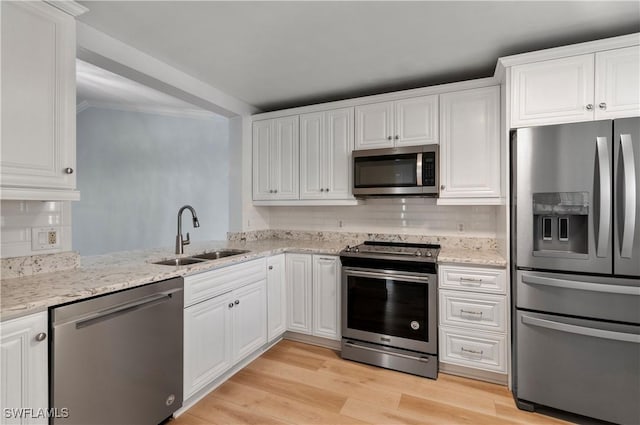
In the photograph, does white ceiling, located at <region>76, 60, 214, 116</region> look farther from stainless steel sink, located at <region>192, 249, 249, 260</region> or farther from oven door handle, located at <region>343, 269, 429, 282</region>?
oven door handle, located at <region>343, 269, 429, 282</region>

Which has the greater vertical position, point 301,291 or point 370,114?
point 370,114

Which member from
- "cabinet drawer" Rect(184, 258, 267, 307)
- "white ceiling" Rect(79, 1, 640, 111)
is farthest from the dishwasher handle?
"white ceiling" Rect(79, 1, 640, 111)

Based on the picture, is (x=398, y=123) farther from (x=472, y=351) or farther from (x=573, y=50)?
(x=472, y=351)

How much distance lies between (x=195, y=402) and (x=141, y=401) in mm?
490

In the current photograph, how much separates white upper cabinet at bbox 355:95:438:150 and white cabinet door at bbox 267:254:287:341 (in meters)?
1.37

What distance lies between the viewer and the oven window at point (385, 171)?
2766 mm

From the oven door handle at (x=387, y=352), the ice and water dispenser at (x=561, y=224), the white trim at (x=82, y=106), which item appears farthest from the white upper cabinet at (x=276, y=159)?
the white trim at (x=82, y=106)

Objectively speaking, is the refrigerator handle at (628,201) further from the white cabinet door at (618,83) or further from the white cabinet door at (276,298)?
the white cabinet door at (276,298)

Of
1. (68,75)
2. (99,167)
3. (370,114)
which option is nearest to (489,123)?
(370,114)

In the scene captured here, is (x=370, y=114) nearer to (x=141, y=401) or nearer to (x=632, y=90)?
(x=632, y=90)

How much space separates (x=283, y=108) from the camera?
3.66m

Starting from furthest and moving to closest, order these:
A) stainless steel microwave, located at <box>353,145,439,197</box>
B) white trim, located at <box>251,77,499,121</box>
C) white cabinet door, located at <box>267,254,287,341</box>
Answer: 1. white cabinet door, located at <box>267,254,287,341</box>
2. stainless steel microwave, located at <box>353,145,439,197</box>
3. white trim, located at <box>251,77,499,121</box>

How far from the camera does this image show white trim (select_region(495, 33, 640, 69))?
6.27 feet

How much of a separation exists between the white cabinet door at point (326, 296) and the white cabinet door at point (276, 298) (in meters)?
0.32
